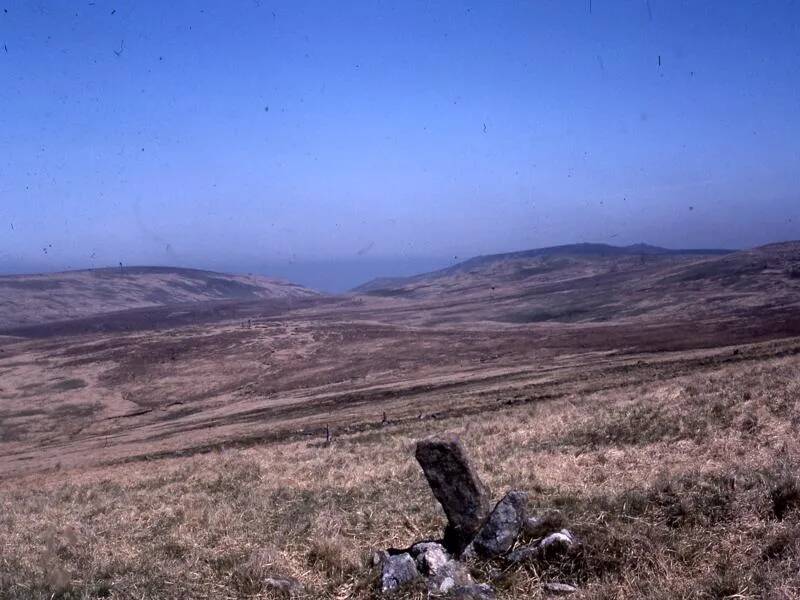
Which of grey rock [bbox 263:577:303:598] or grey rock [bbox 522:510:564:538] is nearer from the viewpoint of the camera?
grey rock [bbox 263:577:303:598]

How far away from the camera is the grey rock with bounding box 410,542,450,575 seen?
6641 mm

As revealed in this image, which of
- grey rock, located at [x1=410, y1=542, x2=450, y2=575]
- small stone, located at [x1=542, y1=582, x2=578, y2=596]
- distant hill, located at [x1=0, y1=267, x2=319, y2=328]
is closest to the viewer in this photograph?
small stone, located at [x1=542, y1=582, x2=578, y2=596]

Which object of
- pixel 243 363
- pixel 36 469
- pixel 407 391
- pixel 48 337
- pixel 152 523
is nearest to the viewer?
pixel 152 523

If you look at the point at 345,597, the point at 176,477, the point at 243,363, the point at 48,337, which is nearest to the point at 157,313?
the point at 48,337

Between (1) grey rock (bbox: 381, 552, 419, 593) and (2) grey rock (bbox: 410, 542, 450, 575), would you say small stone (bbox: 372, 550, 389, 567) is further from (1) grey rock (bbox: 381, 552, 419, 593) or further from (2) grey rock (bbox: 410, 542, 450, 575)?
(2) grey rock (bbox: 410, 542, 450, 575)

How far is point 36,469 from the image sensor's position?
2711cm

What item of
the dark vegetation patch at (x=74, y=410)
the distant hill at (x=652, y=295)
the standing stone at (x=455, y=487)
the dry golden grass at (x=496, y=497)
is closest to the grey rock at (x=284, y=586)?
the dry golden grass at (x=496, y=497)

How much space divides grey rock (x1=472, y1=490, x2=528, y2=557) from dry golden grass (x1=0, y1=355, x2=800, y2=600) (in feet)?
0.82

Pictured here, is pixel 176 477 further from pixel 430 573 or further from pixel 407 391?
pixel 407 391

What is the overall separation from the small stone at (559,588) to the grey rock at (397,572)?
1.34 meters

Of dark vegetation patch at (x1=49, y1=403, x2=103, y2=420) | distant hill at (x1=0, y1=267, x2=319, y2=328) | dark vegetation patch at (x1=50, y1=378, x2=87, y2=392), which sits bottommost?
dark vegetation patch at (x1=49, y1=403, x2=103, y2=420)

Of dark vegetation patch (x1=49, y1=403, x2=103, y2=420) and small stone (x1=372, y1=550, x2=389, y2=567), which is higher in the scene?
Answer: small stone (x1=372, y1=550, x2=389, y2=567)

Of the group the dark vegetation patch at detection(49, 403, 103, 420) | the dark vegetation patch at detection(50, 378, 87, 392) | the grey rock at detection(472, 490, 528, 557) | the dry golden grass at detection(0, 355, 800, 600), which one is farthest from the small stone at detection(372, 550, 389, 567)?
the dark vegetation patch at detection(50, 378, 87, 392)

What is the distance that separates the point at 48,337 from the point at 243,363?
65296mm
